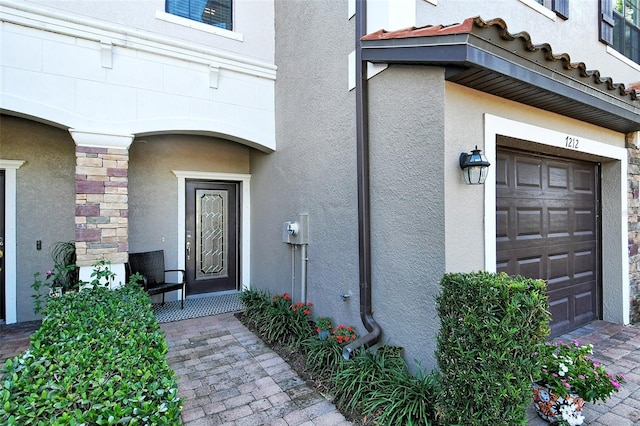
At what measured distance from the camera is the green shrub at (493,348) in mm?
2062

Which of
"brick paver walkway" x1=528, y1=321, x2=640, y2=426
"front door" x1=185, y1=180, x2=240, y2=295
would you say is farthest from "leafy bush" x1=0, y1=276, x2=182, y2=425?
"front door" x1=185, y1=180, x2=240, y2=295

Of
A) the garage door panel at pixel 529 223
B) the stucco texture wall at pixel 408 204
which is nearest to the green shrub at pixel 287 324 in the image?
the stucco texture wall at pixel 408 204

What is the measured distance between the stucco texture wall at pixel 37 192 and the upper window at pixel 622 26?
905cm

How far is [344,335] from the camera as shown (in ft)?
11.8

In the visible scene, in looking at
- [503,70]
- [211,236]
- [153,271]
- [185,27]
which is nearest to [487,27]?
[503,70]

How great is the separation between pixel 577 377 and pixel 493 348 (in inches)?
48.4

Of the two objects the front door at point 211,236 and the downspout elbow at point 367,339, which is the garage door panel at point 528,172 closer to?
the downspout elbow at point 367,339

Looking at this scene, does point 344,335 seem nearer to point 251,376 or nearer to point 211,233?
point 251,376

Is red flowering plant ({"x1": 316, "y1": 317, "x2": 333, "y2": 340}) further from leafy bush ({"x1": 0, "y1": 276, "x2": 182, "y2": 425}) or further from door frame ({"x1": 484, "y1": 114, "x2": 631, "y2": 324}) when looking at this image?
door frame ({"x1": 484, "y1": 114, "x2": 631, "y2": 324})

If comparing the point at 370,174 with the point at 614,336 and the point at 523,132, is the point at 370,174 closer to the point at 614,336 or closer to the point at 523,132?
the point at 523,132

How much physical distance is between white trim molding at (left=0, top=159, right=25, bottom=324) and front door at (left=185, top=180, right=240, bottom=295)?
2.44 meters

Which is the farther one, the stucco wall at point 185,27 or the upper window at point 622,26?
the upper window at point 622,26

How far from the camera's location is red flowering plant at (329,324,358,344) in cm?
357

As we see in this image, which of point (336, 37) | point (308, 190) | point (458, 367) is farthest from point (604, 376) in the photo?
point (336, 37)
